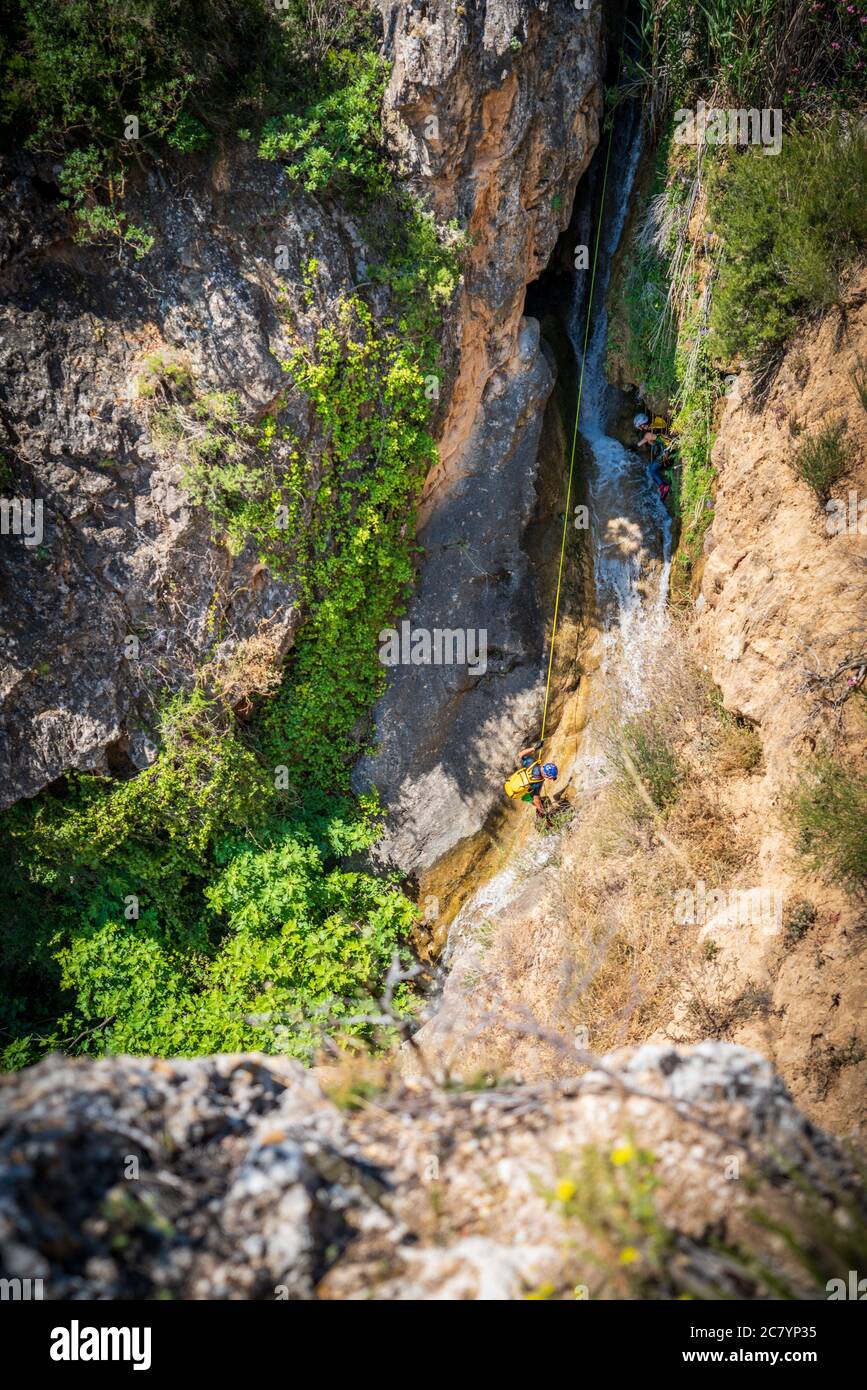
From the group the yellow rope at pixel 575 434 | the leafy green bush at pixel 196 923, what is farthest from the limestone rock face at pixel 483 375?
the leafy green bush at pixel 196 923

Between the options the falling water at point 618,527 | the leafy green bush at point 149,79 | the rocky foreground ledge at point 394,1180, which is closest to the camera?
the rocky foreground ledge at point 394,1180

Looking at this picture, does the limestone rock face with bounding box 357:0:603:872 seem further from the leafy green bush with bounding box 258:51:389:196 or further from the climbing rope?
the leafy green bush with bounding box 258:51:389:196

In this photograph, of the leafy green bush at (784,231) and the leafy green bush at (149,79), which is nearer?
the leafy green bush at (149,79)

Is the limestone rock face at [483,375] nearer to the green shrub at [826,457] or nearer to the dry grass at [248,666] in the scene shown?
the dry grass at [248,666]

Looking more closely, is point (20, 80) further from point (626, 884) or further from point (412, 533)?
point (626, 884)

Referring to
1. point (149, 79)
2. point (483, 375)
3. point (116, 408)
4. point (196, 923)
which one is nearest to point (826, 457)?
point (483, 375)

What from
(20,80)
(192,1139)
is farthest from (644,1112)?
(20,80)

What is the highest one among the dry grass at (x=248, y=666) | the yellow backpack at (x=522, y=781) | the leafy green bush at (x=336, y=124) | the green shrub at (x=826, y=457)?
the leafy green bush at (x=336, y=124)
